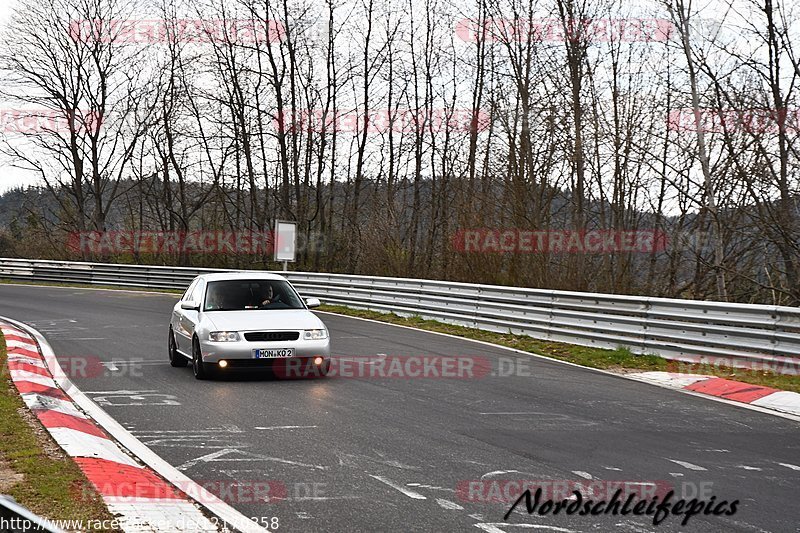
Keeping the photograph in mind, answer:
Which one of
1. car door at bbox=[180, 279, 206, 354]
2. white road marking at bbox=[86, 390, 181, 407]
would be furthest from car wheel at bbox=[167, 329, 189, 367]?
white road marking at bbox=[86, 390, 181, 407]

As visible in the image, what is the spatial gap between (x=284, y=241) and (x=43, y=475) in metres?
22.3

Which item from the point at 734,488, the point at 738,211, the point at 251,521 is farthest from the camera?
the point at 738,211

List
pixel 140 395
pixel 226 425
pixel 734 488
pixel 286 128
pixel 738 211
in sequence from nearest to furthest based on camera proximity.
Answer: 1. pixel 734 488
2. pixel 226 425
3. pixel 140 395
4. pixel 738 211
5. pixel 286 128

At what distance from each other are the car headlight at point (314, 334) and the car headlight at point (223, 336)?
897 mm

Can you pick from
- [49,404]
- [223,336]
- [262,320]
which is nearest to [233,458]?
[49,404]

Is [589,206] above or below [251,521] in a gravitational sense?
above

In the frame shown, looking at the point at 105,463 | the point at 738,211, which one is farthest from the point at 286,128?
the point at 105,463

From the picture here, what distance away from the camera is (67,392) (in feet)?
32.5

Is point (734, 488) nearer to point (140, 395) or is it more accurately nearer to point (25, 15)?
point (140, 395)

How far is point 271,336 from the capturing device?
440 inches

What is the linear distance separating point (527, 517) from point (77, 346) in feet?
38.0

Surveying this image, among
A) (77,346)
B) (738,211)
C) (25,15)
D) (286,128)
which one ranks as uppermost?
(25,15)

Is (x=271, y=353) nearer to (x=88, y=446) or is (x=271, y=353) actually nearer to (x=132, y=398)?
(x=132, y=398)

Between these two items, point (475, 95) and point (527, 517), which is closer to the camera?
point (527, 517)
